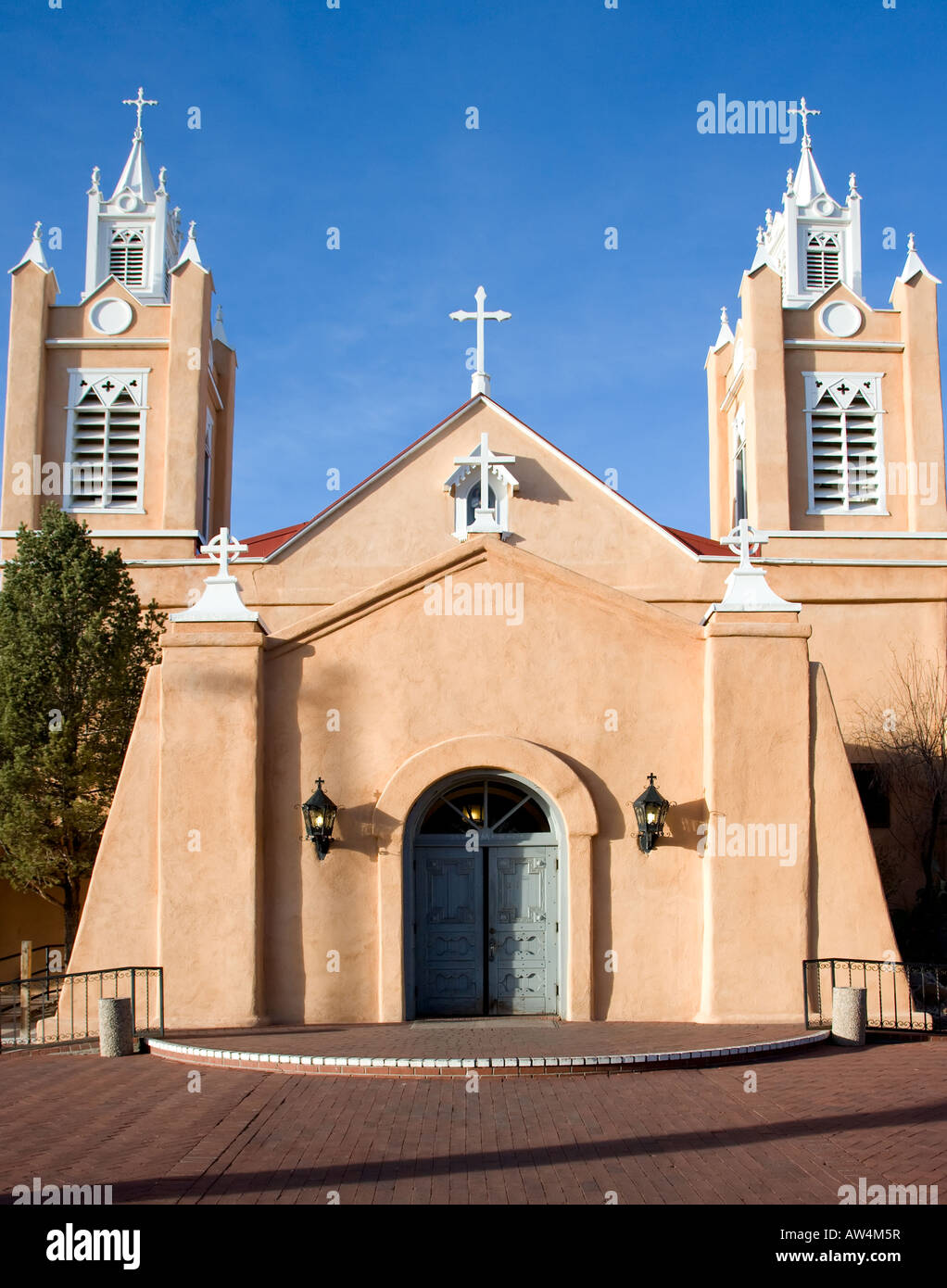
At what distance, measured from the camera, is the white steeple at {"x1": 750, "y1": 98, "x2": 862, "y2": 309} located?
2858 centimetres

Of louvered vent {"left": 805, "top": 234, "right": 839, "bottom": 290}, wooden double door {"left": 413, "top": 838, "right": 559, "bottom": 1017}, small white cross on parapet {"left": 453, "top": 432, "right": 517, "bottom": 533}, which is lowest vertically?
wooden double door {"left": 413, "top": 838, "right": 559, "bottom": 1017}

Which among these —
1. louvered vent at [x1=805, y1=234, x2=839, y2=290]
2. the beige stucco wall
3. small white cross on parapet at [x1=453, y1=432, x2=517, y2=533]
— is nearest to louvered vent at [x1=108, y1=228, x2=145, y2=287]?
small white cross on parapet at [x1=453, y1=432, x2=517, y2=533]

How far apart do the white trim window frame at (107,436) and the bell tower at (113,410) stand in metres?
0.02

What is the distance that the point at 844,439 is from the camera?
1030 inches

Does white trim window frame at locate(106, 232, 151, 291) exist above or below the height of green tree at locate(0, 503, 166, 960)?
above

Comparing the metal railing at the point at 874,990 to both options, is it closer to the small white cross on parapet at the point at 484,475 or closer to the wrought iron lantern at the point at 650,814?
the wrought iron lantern at the point at 650,814

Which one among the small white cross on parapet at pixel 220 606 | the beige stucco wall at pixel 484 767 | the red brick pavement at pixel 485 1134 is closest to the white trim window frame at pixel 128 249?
the small white cross on parapet at pixel 220 606

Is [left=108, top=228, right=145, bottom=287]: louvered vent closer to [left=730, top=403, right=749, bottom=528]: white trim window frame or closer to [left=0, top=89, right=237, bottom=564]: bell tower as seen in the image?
[left=0, top=89, right=237, bottom=564]: bell tower

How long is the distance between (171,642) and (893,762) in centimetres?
1389

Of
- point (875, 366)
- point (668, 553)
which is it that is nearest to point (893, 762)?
point (668, 553)

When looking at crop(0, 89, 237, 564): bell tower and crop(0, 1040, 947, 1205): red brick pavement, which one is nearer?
crop(0, 1040, 947, 1205): red brick pavement

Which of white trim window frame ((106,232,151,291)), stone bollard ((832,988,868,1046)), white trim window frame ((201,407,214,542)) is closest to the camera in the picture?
stone bollard ((832,988,868,1046))

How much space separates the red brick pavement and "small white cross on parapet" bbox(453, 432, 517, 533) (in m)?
7.13

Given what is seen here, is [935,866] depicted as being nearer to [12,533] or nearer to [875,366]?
[875,366]
